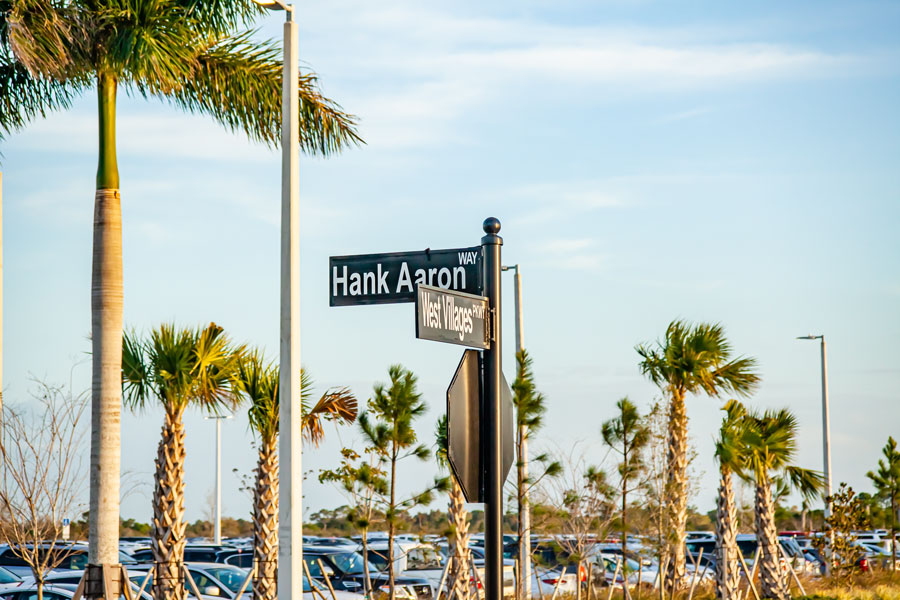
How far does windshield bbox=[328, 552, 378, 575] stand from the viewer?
77.2ft

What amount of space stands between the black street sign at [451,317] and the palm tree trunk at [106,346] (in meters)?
8.54

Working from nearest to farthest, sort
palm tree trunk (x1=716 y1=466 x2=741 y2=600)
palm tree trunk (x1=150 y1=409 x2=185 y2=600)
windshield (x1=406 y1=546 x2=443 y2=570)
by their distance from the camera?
palm tree trunk (x1=150 y1=409 x2=185 y2=600) < palm tree trunk (x1=716 y1=466 x2=741 y2=600) < windshield (x1=406 y1=546 x2=443 y2=570)

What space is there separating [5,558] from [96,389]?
43.8 feet

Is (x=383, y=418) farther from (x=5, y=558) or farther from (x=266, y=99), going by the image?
(x=5, y=558)

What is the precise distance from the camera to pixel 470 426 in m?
6.56

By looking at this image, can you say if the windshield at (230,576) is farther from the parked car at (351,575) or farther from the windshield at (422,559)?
the windshield at (422,559)

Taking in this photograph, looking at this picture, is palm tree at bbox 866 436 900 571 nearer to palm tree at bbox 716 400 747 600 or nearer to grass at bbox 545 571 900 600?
grass at bbox 545 571 900 600

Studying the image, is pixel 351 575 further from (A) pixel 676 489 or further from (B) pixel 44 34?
(B) pixel 44 34

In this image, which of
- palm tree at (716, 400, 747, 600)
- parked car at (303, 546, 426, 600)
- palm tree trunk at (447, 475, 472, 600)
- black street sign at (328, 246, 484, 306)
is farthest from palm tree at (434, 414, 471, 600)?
black street sign at (328, 246, 484, 306)

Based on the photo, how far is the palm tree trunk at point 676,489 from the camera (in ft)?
67.8

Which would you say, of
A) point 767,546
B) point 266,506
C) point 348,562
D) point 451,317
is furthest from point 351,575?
point 451,317

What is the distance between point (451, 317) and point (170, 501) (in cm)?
1121

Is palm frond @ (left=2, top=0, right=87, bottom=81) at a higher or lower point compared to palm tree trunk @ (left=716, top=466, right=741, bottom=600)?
higher

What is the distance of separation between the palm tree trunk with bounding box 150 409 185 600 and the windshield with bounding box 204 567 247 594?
12.8ft
